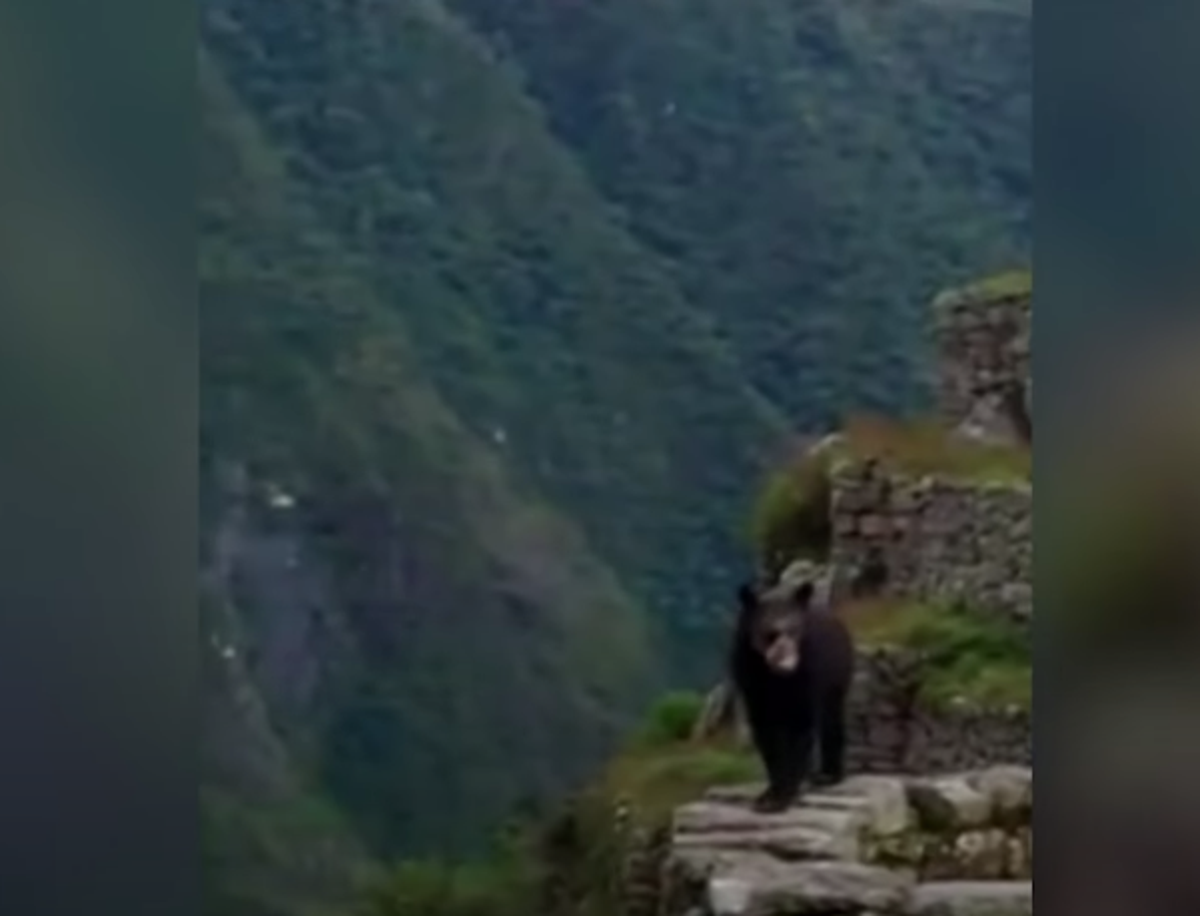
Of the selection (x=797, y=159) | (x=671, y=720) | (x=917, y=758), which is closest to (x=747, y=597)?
(x=671, y=720)

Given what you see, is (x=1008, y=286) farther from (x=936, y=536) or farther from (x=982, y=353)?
(x=936, y=536)

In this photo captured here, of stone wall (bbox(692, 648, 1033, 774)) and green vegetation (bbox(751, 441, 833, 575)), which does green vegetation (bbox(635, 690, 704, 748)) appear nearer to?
stone wall (bbox(692, 648, 1033, 774))

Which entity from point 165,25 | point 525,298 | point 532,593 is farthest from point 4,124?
point 532,593

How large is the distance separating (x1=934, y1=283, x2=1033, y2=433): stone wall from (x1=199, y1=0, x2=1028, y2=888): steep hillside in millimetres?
34

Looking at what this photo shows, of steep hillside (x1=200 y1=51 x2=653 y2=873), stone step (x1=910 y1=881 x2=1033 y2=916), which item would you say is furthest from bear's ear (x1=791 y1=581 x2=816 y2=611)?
stone step (x1=910 y1=881 x2=1033 y2=916)

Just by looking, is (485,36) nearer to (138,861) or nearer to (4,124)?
(4,124)

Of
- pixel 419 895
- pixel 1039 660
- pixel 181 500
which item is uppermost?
pixel 181 500

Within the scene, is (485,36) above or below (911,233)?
above

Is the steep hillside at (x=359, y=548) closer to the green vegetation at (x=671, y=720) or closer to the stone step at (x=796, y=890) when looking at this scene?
the green vegetation at (x=671, y=720)

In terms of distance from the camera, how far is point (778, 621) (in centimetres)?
278

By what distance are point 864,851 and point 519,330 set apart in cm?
75

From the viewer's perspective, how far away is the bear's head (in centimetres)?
278

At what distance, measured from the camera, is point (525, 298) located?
9.05 feet

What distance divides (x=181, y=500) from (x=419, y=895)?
0.55m
